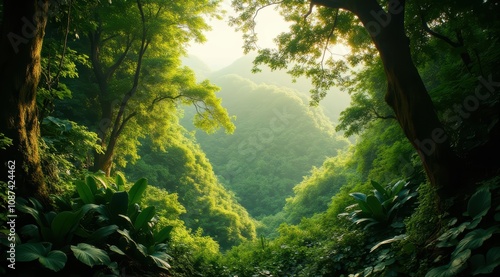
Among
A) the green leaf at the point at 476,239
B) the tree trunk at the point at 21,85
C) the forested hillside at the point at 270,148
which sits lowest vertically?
the green leaf at the point at 476,239

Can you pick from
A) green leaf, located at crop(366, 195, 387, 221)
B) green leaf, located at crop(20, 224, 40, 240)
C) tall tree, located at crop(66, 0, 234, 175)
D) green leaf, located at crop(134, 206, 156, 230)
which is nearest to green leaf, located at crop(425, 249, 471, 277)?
green leaf, located at crop(366, 195, 387, 221)

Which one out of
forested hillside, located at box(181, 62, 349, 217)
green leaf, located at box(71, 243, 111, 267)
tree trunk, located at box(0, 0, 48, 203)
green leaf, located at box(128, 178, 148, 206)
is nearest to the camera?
green leaf, located at box(71, 243, 111, 267)

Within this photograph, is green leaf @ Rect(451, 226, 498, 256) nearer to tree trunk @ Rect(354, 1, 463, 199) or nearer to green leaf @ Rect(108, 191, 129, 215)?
tree trunk @ Rect(354, 1, 463, 199)

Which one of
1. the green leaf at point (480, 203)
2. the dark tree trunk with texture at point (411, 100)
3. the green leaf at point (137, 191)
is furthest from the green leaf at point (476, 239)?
the green leaf at point (137, 191)

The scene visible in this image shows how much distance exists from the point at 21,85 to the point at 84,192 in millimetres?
1403

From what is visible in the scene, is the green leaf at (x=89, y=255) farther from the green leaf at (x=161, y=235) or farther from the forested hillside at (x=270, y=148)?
the forested hillside at (x=270, y=148)

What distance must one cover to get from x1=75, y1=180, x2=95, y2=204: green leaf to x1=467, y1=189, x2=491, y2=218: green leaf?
4.00 meters

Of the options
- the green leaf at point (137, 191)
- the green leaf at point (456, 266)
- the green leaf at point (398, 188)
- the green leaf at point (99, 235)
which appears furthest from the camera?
the green leaf at point (398, 188)

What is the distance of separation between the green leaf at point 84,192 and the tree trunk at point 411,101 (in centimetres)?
390

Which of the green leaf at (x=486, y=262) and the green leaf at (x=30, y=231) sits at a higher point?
the green leaf at (x=30, y=231)

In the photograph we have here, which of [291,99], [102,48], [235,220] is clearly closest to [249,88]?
[291,99]

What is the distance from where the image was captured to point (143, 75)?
33.0 ft

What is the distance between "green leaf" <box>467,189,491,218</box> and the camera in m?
2.42

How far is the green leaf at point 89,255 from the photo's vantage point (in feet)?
8.59
